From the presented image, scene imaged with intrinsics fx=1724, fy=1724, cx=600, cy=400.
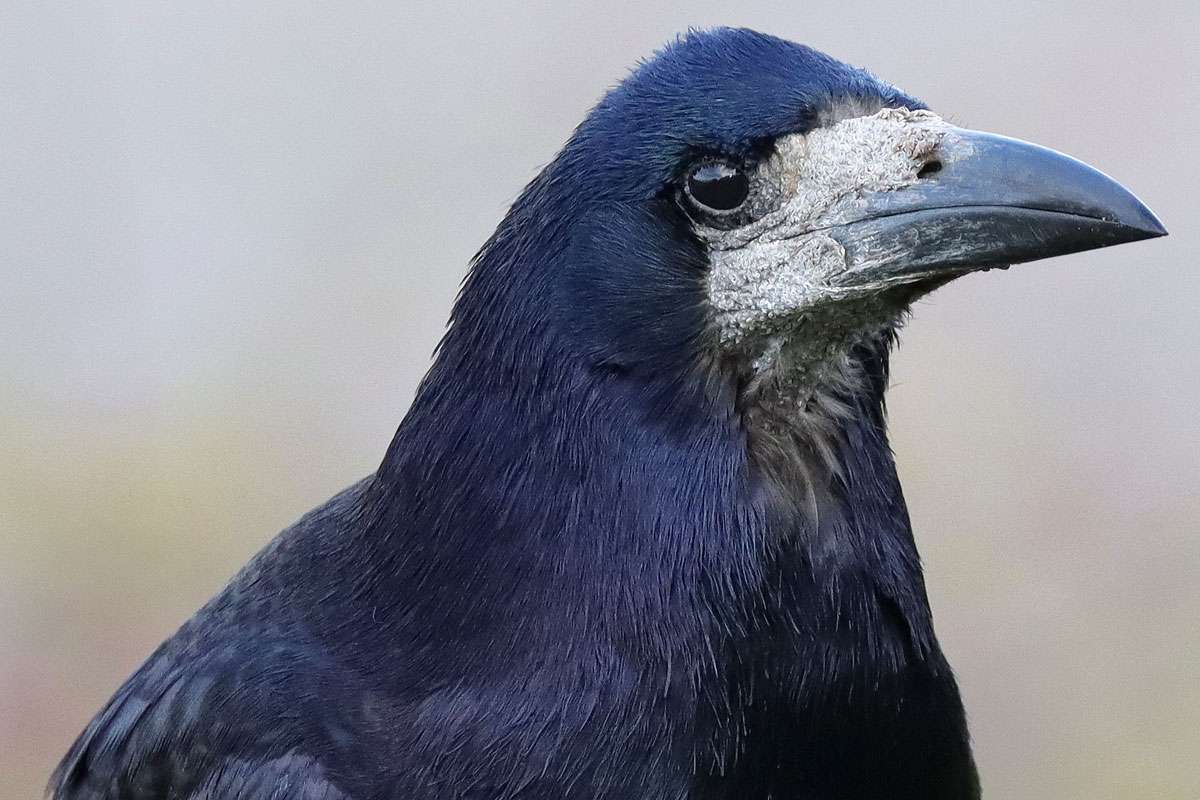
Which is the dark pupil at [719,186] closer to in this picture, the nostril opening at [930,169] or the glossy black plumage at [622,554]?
the glossy black plumage at [622,554]

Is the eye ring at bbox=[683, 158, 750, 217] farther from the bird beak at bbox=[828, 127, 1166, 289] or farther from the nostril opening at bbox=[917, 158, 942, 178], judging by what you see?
the nostril opening at bbox=[917, 158, 942, 178]

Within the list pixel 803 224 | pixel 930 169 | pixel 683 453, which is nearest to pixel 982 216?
pixel 930 169

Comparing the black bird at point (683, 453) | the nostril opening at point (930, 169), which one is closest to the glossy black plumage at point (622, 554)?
the black bird at point (683, 453)

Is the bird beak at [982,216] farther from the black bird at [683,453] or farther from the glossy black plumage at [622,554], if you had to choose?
the glossy black plumage at [622,554]

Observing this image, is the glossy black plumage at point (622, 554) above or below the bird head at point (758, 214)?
below

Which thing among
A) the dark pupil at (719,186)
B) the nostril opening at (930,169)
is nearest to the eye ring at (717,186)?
the dark pupil at (719,186)

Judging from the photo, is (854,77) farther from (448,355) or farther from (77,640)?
(77,640)

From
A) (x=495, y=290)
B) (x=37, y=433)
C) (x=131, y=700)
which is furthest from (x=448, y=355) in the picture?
(x=37, y=433)
